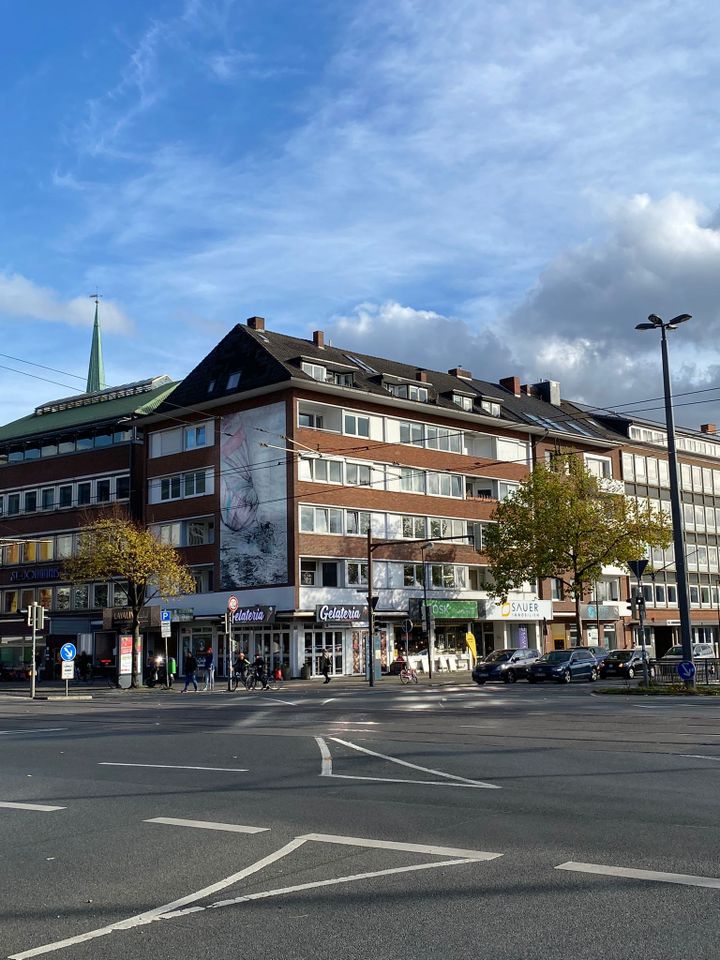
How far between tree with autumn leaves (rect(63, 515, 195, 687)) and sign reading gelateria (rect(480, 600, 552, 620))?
2212cm

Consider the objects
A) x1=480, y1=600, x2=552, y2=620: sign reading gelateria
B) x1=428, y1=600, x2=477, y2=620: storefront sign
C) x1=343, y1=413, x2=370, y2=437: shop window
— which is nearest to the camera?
x1=343, y1=413, x2=370, y2=437: shop window

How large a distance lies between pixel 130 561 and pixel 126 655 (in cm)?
427

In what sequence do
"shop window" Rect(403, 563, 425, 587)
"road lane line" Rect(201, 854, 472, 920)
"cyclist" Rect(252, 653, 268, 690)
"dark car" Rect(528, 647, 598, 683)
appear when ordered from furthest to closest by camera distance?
"shop window" Rect(403, 563, 425, 587) → "dark car" Rect(528, 647, 598, 683) → "cyclist" Rect(252, 653, 268, 690) → "road lane line" Rect(201, 854, 472, 920)

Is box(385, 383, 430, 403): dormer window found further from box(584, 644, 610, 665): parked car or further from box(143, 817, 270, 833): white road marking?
box(143, 817, 270, 833): white road marking

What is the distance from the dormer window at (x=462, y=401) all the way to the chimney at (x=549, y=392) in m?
15.4

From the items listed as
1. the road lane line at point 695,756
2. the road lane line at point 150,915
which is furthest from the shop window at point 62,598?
the road lane line at point 150,915

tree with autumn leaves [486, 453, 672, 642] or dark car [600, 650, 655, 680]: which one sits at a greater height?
tree with autumn leaves [486, 453, 672, 642]

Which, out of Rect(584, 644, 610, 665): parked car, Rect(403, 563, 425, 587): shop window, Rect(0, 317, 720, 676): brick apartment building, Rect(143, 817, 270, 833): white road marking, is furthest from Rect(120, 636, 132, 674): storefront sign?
Rect(143, 817, 270, 833): white road marking

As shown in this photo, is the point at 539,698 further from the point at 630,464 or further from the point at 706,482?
the point at 706,482

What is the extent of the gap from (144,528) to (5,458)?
16.6m

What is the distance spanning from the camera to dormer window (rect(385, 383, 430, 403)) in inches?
2351

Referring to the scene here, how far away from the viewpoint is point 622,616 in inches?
2822

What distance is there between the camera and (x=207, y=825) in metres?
9.23

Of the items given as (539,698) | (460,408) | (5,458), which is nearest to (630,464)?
(460,408)
